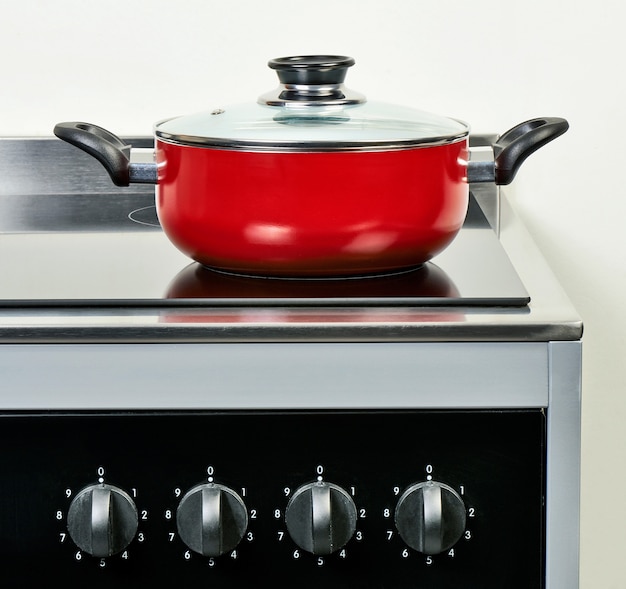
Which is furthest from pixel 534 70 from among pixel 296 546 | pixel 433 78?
pixel 296 546

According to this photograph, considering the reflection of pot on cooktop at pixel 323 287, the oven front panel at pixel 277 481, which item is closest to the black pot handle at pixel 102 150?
the reflection of pot on cooktop at pixel 323 287

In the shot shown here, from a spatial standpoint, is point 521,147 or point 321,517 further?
point 521,147

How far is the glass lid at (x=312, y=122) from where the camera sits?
873 millimetres

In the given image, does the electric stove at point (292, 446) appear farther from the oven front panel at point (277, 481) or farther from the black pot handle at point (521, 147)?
the black pot handle at point (521, 147)

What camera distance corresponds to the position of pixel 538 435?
822 millimetres

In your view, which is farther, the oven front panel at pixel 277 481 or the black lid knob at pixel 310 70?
the black lid knob at pixel 310 70

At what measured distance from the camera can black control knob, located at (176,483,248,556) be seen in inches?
31.3

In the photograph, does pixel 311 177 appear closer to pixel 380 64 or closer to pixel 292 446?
pixel 292 446

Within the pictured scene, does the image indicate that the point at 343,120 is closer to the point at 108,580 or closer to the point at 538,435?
the point at 538,435

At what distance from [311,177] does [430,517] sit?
12.0 inches

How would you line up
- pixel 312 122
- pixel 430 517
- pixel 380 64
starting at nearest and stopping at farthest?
pixel 430 517, pixel 312 122, pixel 380 64

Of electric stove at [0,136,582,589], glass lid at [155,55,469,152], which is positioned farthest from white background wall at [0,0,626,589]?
electric stove at [0,136,582,589]

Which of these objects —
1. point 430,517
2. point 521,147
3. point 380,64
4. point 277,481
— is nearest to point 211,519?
point 277,481

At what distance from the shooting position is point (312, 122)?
920mm
